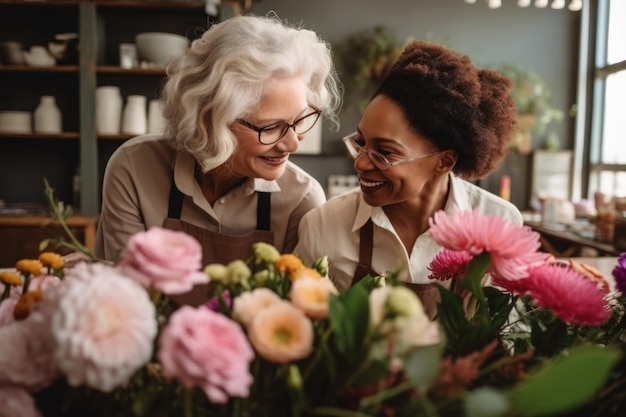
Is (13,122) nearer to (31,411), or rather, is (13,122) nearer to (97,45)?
(97,45)

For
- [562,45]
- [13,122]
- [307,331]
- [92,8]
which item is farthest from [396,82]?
[562,45]

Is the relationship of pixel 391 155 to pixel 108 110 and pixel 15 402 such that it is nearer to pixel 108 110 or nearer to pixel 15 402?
pixel 15 402

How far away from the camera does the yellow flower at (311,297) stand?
0.44 meters

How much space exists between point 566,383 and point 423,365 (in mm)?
98

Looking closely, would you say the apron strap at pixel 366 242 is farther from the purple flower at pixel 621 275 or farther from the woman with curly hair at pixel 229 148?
the purple flower at pixel 621 275

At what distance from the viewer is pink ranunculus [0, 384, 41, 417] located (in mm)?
452

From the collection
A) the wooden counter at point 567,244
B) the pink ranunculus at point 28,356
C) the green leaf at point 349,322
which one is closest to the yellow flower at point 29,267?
the pink ranunculus at point 28,356

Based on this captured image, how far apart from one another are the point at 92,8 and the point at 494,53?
12.2 ft

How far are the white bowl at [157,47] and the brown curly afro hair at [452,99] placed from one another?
8.17ft

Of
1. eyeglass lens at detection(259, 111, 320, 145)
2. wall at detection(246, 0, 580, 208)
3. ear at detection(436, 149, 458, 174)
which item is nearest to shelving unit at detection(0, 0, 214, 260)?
wall at detection(246, 0, 580, 208)

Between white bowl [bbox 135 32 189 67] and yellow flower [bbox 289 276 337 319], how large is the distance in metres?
3.22

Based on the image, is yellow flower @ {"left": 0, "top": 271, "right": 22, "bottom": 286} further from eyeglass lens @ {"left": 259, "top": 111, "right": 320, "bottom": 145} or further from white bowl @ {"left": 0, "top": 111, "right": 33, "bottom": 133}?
white bowl @ {"left": 0, "top": 111, "right": 33, "bottom": 133}

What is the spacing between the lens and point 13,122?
3443 mm

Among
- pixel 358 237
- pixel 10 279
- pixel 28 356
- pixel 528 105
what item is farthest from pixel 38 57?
pixel 528 105
